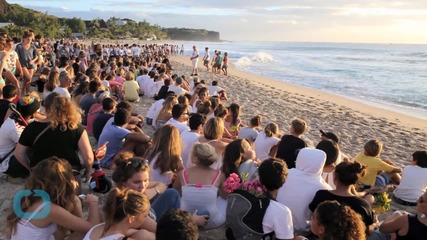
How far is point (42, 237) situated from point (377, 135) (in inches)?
378

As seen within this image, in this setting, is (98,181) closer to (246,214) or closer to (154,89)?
(246,214)

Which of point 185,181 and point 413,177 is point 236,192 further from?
point 413,177

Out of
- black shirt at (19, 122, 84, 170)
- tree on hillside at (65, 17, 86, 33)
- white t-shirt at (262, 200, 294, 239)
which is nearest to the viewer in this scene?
white t-shirt at (262, 200, 294, 239)

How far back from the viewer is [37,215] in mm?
2824

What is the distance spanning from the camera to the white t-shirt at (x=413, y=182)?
17.6ft

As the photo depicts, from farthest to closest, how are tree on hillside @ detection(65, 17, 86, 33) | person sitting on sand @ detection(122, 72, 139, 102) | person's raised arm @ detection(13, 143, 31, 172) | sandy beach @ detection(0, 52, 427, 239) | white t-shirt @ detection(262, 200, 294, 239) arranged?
tree on hillside @ detection(65, 17, 86, 33)
person sitting on sand @ detection(122, 72, 139, 102)
sandy beach @ detection(0, 52, 427, 239)
person's raised arm @ detection(13, 143, 31, 172)
white t-shirt @ detection(262, 200, 294, 239)

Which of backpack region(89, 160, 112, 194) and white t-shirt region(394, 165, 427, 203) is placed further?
white t-shirt region(394, 165, 427, 203)

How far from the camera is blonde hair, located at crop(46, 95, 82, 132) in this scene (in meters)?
3.98

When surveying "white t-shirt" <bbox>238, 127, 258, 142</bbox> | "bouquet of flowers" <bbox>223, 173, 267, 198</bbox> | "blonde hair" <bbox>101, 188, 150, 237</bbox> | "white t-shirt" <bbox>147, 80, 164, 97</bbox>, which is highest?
"blonde hair" <bbox>101, 188, 150, 237</bbox>

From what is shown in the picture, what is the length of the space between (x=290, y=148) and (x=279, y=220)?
208cm

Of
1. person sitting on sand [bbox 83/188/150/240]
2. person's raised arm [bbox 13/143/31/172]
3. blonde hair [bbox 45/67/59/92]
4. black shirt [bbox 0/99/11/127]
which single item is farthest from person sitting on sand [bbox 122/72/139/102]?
person sitting on sand [bbox 83/188/150/240]

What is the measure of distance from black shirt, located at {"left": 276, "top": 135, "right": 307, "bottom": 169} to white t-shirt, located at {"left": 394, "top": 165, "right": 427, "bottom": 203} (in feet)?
5.07

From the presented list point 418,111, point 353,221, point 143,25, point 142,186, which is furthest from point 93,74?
point 143,25

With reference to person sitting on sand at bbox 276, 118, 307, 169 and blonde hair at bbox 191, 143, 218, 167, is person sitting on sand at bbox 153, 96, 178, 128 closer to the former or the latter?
person sitting on sand at bbox 276, 118, 307, 169
